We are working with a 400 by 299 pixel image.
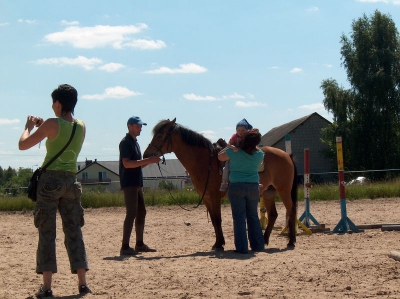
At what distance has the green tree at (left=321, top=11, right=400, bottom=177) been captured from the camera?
1879 inches

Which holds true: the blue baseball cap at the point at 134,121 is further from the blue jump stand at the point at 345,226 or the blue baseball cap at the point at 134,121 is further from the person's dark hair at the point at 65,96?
the blue jump stand at the point at 345,226

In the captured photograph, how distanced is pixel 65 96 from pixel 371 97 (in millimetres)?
44884

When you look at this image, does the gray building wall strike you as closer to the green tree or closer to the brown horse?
the green tree

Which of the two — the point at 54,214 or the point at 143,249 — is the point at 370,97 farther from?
the point at 54,214

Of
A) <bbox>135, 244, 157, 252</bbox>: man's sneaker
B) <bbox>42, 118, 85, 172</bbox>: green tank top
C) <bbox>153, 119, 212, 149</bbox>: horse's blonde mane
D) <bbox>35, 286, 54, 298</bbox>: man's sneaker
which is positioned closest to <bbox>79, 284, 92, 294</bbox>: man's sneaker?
<bbox>35, 286, 54, 298</bbox>: man's sneaker

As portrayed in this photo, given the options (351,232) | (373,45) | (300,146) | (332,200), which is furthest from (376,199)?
(300,146)

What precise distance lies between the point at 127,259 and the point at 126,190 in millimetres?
1030

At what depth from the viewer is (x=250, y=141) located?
8000 mm

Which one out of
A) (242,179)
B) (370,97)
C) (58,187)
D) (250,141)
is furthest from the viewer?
(370,97)

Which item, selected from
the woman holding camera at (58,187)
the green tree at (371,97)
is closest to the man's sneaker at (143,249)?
the woman holding camera at (58,187)

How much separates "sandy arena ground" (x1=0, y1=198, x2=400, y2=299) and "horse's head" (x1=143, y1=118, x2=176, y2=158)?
145 cm

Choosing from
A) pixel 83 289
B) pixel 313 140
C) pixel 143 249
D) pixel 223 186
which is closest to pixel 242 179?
pixel 223 186

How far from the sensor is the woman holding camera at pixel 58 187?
17.5ft

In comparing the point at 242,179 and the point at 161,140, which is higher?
the point at 161,140
